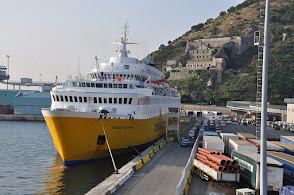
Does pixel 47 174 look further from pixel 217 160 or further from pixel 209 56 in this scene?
pixel 209 56

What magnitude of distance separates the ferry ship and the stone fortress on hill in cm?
9783

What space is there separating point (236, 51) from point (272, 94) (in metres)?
42.4

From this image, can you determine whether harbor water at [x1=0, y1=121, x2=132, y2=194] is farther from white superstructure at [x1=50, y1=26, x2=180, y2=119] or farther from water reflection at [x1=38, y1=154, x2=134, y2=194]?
white superstructure at [x1=50, y1=26, x2=180, y2=119]

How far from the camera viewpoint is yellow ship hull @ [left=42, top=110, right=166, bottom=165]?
2553cm

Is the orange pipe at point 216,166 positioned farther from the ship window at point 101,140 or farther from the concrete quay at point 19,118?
the concrete quay at point 19,118

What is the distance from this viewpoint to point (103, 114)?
26656 mm

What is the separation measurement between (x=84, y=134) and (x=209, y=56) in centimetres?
13625

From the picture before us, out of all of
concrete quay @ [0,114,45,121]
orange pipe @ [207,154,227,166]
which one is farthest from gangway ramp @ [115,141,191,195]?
concrete quay @ [0,114,45,121]

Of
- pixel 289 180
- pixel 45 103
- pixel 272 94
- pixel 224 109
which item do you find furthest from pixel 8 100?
pixel 289 180

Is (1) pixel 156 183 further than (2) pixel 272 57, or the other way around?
(2) pixel 272 57

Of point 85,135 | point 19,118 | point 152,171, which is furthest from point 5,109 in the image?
point 152,171

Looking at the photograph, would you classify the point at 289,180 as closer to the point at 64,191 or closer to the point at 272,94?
the point at 64,191

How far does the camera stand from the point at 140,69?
39.9 metres

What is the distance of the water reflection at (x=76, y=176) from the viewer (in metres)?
22.1
